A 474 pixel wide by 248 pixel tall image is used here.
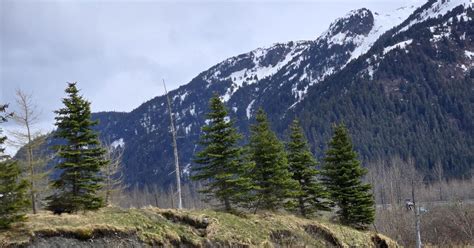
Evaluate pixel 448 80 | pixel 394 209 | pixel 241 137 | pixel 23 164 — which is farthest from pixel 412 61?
pixel 23 164

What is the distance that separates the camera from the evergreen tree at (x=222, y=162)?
27111 millimetres

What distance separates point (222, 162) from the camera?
27578 millimetres

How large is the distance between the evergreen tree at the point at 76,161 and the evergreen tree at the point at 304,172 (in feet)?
47.1

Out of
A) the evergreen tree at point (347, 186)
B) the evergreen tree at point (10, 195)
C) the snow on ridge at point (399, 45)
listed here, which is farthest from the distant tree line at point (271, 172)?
the snow on ridge at point (399, 45)

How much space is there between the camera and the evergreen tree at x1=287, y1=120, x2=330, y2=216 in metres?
32.5

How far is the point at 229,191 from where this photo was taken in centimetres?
2719

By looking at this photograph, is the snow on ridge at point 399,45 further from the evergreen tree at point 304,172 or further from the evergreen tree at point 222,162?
the evergreen tree at point 222,162

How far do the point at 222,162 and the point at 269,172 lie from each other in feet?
12.7

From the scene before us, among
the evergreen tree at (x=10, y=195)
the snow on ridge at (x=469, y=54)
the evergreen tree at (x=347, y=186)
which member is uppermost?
the snow on ridge at (x=469, y=54)

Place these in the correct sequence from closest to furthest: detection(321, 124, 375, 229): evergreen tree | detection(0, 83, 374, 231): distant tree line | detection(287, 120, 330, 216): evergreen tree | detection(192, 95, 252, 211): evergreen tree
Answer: detection(0, 83, 374, 231): distant tree line, detection(192, 95, 252, 211): evergreen tree, detection(287, 120, 330, 216): evergreen tree, detection(321, 124, 375, 229): evergreen tree

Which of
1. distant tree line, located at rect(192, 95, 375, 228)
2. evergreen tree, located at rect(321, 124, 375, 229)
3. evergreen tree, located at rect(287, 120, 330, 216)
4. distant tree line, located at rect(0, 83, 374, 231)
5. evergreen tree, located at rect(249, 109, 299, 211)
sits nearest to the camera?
distant tree line, located at rect(0, 83, 374, 231)

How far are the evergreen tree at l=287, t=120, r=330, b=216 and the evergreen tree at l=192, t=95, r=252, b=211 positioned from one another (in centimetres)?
583

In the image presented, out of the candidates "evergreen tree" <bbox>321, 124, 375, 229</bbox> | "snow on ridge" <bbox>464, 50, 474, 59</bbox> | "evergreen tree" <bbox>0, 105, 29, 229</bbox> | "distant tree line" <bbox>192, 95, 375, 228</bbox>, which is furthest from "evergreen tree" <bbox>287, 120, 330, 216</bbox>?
"snow on ridge" <bbox>464, 50, 474, 59</bbox>

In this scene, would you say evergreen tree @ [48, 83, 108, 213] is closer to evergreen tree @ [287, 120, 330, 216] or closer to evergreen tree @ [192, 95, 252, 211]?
evergreen tree @ [192, 95, 252, 211]
